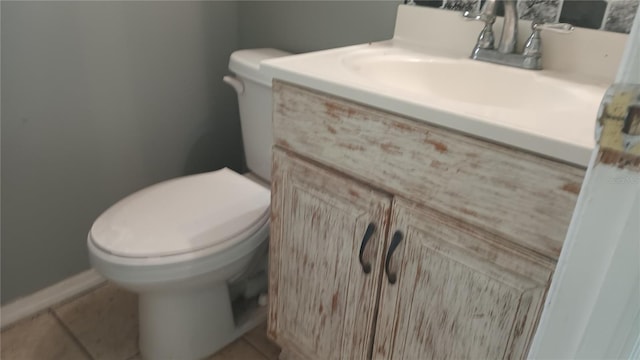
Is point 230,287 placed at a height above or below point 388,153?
below

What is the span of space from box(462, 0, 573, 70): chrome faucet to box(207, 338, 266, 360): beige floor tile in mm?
995

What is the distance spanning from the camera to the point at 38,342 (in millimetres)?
1334

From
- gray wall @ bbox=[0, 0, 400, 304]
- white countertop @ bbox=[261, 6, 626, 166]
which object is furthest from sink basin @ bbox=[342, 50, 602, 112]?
gray wall @ bbox=[0, 0, 400, 304]

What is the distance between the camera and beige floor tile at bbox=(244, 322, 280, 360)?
1.35 meters

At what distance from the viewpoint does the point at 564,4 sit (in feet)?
3.34

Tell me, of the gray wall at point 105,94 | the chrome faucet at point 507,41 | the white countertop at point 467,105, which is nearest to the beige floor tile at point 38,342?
the gray wall at point 105,94

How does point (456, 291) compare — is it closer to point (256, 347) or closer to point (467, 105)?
point (467, 105)

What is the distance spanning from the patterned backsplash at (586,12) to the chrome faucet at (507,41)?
0.13ft

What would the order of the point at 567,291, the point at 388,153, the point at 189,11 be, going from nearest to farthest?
the point at 567,291 < the point at 388,153 < the point at 189,11

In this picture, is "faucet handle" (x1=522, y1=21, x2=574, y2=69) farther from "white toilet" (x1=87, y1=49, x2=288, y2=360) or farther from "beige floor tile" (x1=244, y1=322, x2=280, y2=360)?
"beige floor tile" (x1=244, y1=322, x2=280, y2=360)

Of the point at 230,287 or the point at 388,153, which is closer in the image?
the point at 388,153

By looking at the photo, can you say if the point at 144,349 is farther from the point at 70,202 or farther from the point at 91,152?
the point at 91,152

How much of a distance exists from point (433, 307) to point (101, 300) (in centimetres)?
114

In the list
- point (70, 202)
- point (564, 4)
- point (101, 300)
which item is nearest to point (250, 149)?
point (70, 202)
